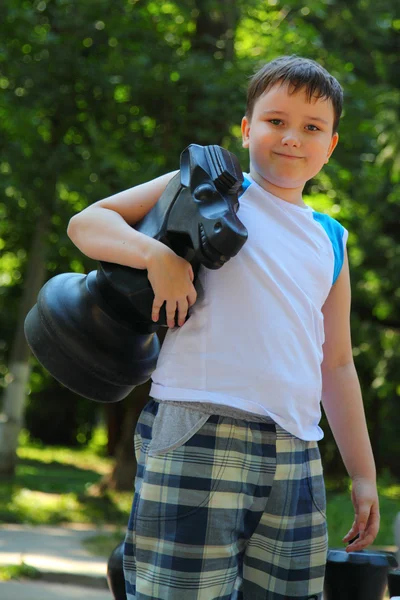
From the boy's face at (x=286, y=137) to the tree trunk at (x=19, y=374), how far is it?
29.9ft

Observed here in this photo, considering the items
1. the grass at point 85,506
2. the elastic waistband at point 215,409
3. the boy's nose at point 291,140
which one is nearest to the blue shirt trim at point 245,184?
the boy's nose at point 291,140

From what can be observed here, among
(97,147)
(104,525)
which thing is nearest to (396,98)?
(97,147)

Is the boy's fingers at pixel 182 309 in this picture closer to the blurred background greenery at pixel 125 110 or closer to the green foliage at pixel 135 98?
the blurred background greenery at pixel 125 110

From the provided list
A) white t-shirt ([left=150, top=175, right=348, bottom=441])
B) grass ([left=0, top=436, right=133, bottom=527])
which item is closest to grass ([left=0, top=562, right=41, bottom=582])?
grass ([left=0, top=436, right=133, bottom=527])

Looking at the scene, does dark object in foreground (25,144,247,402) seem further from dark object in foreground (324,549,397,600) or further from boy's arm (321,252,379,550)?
dark object in foreground (324,549,397,600)

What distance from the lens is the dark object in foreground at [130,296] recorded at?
1.79 meters

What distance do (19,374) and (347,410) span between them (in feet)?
30.8

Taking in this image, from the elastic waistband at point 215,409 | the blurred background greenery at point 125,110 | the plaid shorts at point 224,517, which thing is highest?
the blurred background greenery at point 125,110

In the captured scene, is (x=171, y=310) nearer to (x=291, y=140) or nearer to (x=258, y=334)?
(x=258, y=334)

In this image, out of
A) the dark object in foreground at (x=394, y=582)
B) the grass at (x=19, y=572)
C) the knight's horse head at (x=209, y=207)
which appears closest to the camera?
the knight's horse head at (x=209, y=207)

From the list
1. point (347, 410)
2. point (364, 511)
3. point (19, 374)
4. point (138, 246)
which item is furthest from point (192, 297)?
point (19, 374)

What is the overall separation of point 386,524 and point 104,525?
2.80 m

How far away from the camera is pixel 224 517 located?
1.83m

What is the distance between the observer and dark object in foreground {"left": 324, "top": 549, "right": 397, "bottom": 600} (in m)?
2.22
